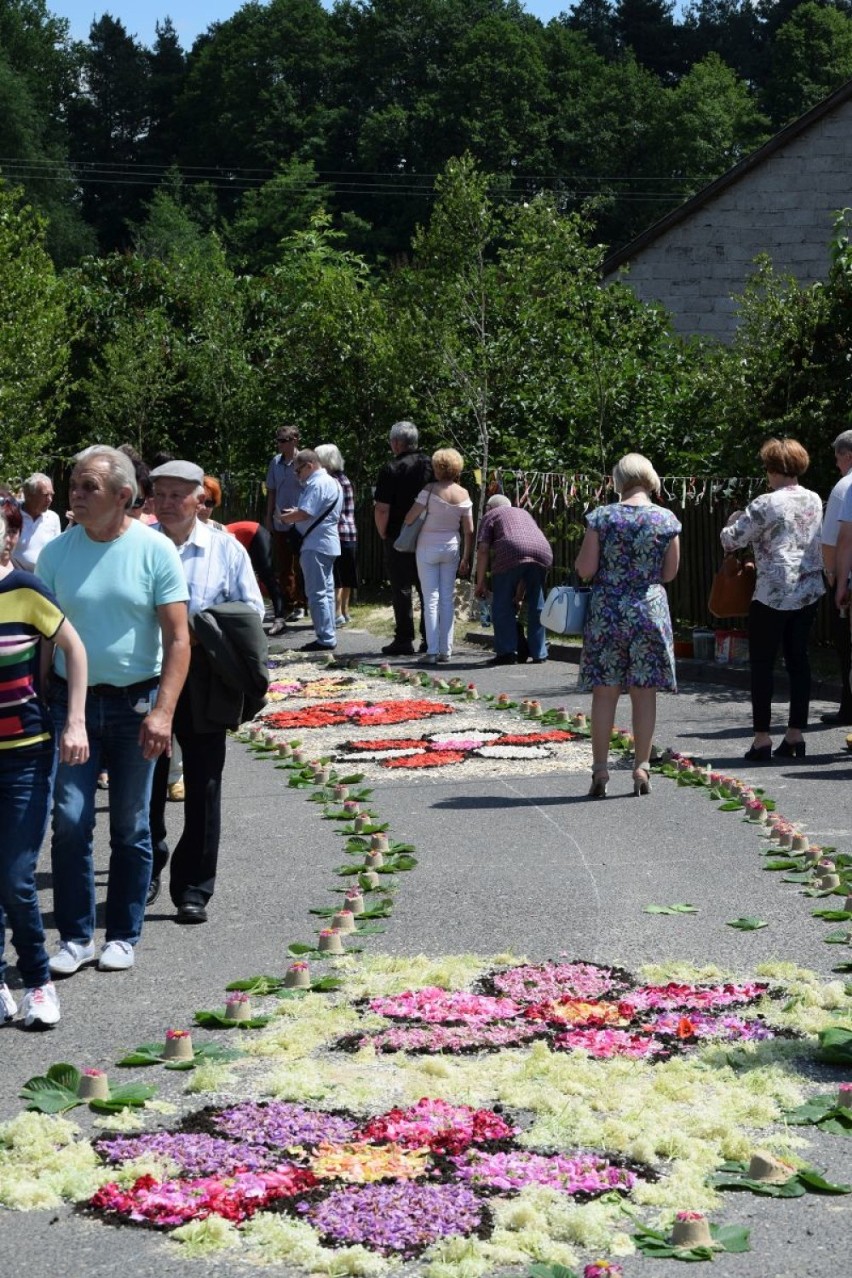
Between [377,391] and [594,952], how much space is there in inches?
838

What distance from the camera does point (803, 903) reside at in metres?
8.00

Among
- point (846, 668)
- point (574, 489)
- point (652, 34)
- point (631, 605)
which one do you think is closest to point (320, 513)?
point (574, 489)

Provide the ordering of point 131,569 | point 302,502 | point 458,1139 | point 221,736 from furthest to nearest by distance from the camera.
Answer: point 302,502 → point 221,736 → point 131,569 → point 458,1139

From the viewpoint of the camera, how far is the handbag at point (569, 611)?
1112 cm

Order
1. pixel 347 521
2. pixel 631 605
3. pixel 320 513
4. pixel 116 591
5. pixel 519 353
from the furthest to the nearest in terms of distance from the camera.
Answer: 1. pixel 519 353
2. pixel 347 521
3. pixel 320 513
4. pixel 631 605
5. pixel 116 591

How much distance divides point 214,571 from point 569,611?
349 cm

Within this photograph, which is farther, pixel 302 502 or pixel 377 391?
pixel 377 391

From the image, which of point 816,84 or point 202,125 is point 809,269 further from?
point 202,125

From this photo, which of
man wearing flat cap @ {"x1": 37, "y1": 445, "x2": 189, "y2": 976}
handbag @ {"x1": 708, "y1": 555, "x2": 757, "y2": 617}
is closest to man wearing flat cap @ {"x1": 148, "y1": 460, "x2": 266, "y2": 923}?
man wearing flat cap @ {"x1": 37, "y1": 445, "x2": 189, "y2": 976}

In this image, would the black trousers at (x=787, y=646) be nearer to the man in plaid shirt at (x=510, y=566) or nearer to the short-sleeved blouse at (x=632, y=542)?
the short-sleeved blouse at (x=632, y=542)

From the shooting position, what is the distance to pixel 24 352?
3788cm

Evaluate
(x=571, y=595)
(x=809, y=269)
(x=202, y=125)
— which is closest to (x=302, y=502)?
(x=571, y=595)

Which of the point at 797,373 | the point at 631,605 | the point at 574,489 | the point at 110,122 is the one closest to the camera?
the point at 631,605

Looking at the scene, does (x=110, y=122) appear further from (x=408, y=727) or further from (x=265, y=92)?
(x=408, y=727)
